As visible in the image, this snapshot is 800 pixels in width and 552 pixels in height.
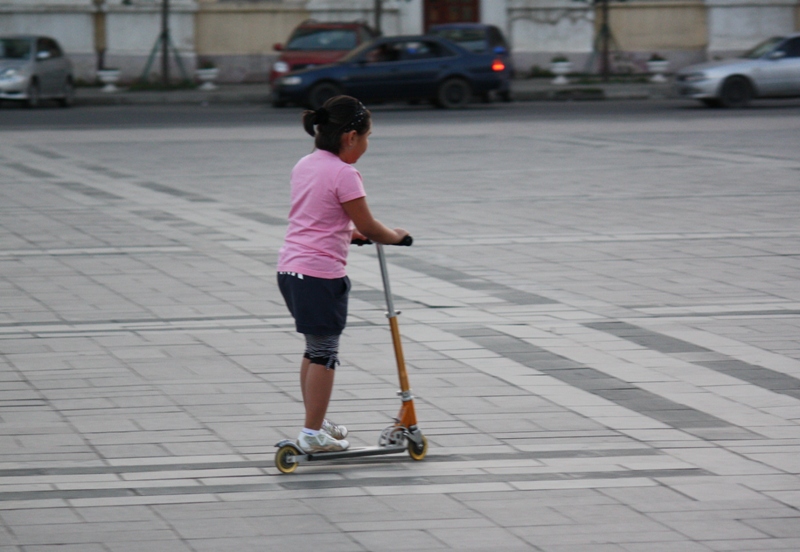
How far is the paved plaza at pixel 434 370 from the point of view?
4.70 metres

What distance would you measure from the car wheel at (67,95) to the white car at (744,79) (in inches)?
487

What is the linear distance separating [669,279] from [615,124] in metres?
13.2

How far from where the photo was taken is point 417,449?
5.38 metres

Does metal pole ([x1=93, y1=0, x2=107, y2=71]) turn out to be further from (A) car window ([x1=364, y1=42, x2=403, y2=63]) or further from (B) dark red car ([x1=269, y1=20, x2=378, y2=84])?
(A) car window ([x1=364, y1=42, x2=403, y2=63])

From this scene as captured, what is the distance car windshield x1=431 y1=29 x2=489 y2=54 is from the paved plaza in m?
14.3

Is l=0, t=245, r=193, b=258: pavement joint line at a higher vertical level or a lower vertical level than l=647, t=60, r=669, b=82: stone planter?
lower

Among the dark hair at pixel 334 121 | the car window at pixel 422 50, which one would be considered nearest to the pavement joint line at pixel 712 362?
the dark hair at pixel 334 121

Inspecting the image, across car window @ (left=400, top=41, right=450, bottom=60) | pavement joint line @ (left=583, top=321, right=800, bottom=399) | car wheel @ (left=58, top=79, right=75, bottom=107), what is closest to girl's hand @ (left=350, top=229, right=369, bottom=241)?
pavement joint line @ (left=583, top=321, right=800, bottom=399)

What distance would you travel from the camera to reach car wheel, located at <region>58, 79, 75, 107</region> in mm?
28422

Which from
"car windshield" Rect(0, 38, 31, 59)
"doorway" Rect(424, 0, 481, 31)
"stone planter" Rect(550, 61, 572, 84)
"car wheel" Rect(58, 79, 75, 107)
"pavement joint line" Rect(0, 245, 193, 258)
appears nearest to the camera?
"pavement joint line" Rect(0, 245, 193, 258)

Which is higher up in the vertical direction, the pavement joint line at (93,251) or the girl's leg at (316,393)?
the girl's leg at (316,393)

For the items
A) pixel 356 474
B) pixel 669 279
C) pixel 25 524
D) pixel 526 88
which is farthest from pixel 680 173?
pixel 526 88

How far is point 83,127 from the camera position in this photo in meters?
22.5

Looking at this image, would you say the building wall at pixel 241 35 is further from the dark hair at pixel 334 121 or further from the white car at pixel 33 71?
the dark hair at pixel 334 121
